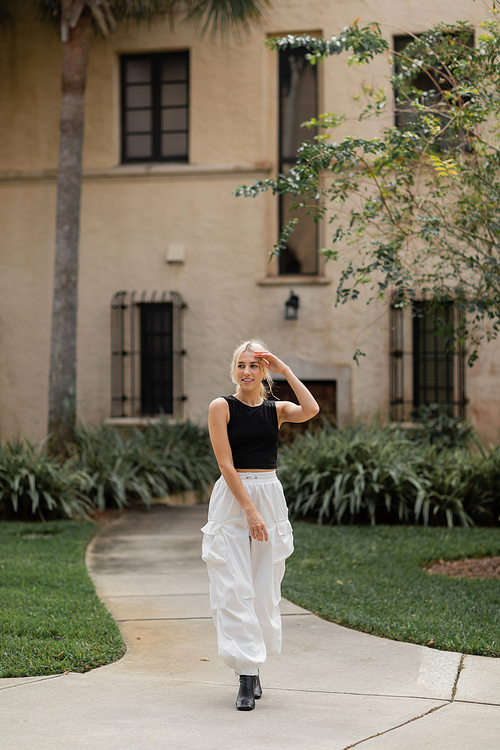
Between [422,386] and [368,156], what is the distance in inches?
149

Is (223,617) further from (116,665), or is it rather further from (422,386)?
(422,386)

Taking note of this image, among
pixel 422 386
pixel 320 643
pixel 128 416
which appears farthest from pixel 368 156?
pixel 320 643

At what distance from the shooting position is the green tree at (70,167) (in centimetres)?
1095

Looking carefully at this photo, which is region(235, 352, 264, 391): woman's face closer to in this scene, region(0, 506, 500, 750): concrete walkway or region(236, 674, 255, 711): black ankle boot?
region(236, 674, 255, 711): black ankle boot

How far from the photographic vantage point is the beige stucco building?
41.5 feet

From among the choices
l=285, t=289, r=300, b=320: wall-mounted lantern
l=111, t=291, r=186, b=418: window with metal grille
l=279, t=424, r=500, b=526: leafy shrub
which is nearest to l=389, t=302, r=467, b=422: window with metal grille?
l=285, t=289, r=300, b=320: wall-mounted lantern

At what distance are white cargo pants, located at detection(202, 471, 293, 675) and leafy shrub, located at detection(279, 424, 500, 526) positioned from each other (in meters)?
5.07

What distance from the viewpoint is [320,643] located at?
199 inches

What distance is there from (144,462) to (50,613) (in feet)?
17.9

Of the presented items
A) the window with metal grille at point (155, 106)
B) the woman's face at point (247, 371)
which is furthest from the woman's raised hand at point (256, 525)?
the window with metal grille at point (155, 106)

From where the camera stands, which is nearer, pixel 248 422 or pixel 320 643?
pixel 248 422

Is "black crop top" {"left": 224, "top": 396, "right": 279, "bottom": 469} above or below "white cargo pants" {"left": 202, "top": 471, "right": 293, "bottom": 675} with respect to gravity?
above

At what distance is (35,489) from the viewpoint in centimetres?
938

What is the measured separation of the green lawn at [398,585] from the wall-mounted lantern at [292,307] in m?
4.27
